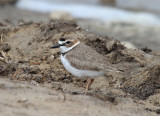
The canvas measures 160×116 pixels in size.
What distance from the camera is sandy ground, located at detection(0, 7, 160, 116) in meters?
4.77

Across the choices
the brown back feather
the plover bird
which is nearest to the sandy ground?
the plover bird

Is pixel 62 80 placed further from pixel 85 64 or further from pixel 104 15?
pixel 104 15

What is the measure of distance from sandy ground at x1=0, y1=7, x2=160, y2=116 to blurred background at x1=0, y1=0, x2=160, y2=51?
3755 mm

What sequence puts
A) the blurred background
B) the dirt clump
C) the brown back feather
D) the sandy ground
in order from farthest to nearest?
the blurred background < the dirt clump < the brown back feather < the sandy ground

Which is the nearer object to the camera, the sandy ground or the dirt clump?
the sandy ground

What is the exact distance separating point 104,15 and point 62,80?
31.6 feet

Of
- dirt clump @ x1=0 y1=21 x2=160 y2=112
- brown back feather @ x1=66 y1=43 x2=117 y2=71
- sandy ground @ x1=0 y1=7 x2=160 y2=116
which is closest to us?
sandy ground @ x1=0 y1=7 x2=160 y2=116

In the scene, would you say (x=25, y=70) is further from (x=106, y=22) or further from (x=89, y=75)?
(x=106, y=22)

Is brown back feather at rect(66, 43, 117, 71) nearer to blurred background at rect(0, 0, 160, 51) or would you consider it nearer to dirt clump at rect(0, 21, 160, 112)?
dirt clump at rect(0, 21, 160, 112)

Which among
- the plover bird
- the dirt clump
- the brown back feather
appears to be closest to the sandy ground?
the dirt clump

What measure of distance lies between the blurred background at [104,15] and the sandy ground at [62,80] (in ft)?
12.3

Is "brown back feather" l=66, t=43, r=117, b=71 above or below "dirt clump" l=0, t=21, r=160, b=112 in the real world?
above

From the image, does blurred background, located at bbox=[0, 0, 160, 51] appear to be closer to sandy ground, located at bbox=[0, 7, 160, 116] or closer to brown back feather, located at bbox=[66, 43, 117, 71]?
sandy ground, located at bbox=[0, 7, 160, 116]

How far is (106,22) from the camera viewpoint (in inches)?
563
